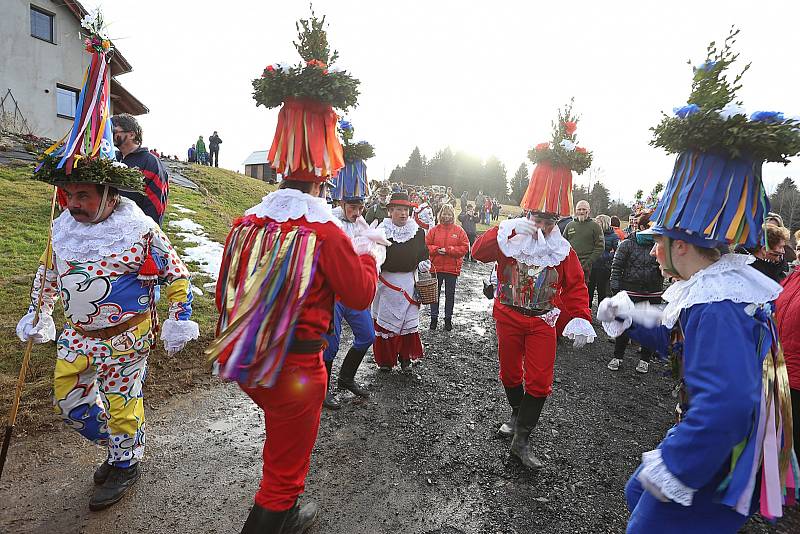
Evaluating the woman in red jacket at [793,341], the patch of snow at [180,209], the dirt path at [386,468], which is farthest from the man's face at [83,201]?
the patch of snow at [180,209]

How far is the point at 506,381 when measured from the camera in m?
3.88

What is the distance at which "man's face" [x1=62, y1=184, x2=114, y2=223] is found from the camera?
8.84 ft

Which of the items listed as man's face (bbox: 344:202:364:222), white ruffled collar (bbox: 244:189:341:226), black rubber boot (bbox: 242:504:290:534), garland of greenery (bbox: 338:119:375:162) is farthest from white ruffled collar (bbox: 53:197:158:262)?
garland of greenery (bbox: 338:119:375:162)

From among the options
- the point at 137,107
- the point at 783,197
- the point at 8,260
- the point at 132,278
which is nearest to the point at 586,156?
the point at 132,278

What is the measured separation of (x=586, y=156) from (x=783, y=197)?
133 ft

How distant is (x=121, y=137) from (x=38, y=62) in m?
21.8

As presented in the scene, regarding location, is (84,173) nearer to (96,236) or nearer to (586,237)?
(96,236)

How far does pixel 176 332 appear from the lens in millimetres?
2883

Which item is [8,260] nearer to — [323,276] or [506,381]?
[323,276]

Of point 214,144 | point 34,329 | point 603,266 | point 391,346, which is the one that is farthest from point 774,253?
point 214,144

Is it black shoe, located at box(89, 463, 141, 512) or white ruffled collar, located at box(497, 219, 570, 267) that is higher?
white ruffled collar, located at box(497, 219, 570, 267)

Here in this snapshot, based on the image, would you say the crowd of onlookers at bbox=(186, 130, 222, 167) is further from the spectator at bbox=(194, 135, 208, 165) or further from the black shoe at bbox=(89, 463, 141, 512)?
the black shoe at bbox=(89, 463, 141, 512)

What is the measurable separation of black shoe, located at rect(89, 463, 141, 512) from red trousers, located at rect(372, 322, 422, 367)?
2.85 m

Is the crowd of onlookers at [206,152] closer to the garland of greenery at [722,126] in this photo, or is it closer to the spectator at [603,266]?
the spectator at [603,266]
